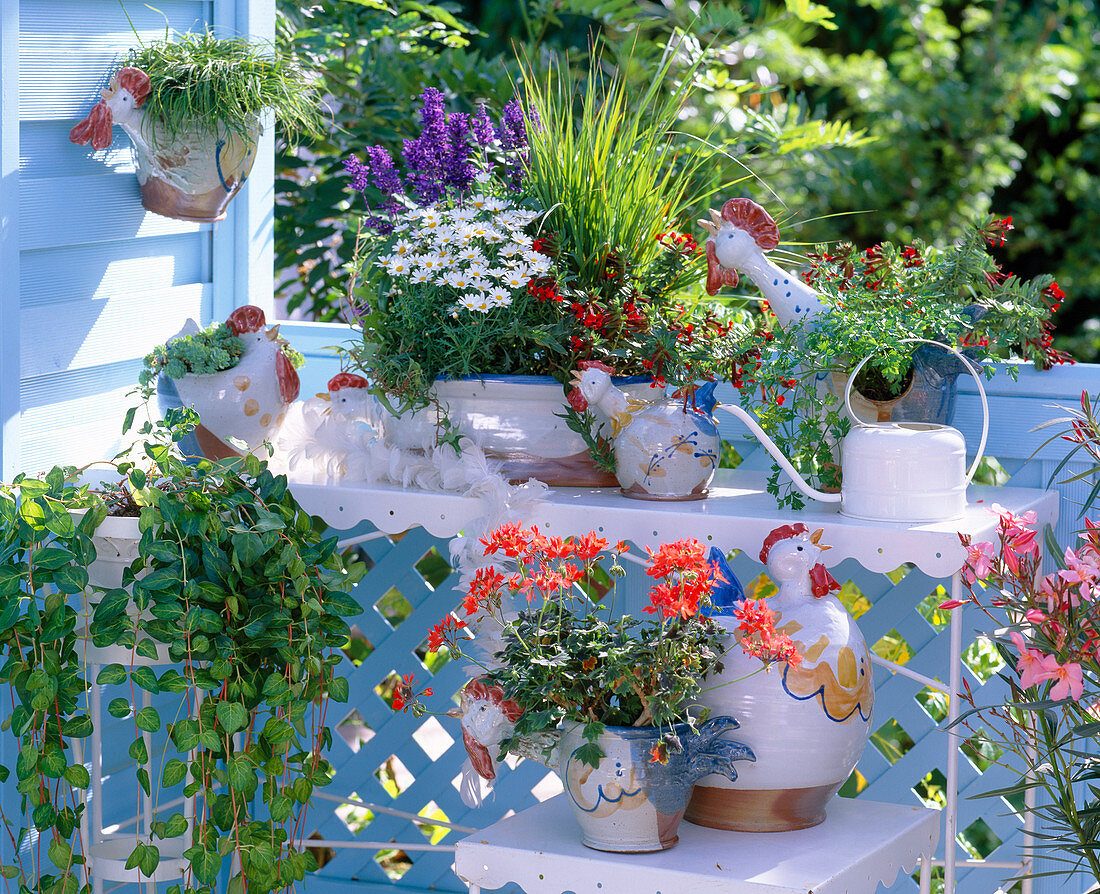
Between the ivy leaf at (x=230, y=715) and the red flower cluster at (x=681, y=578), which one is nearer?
the red flower cluster at (x=681, y=578)

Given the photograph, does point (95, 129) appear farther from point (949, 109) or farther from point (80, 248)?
point (949, 109)

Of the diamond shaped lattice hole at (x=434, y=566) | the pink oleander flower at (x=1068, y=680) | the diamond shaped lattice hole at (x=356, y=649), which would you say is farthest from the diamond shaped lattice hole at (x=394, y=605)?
the pink oleander flower at (x=1068, y=680)

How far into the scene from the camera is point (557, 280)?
1886 mm

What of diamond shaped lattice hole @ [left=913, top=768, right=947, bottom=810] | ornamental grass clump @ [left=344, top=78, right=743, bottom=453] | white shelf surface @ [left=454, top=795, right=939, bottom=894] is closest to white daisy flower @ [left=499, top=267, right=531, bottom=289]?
ornamental grass clump @ [left=344, top=78, right=743, bottom=453]

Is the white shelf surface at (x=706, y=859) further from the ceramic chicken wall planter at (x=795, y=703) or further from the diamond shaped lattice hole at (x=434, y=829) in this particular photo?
the diamond shaped lattice hole at (x=434, y=829)

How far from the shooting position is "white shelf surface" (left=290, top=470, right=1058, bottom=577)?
5.46 ft

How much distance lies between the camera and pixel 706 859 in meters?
1.57

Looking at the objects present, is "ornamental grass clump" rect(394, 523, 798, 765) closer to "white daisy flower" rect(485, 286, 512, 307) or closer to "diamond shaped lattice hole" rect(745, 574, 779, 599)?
"white daisy flower" rect(485, 286, 512, 307)

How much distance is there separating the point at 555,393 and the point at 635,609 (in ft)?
2.01

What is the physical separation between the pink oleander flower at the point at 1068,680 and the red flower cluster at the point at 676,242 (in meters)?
0.82

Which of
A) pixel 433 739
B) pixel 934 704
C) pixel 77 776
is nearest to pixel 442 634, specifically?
pixel 77 776

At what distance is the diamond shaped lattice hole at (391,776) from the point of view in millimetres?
2672

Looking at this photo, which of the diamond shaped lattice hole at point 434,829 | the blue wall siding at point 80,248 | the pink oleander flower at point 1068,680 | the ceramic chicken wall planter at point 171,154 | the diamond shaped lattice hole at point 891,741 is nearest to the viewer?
the pink oleander flower at point 1068,680

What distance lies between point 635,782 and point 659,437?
489 millimetres
